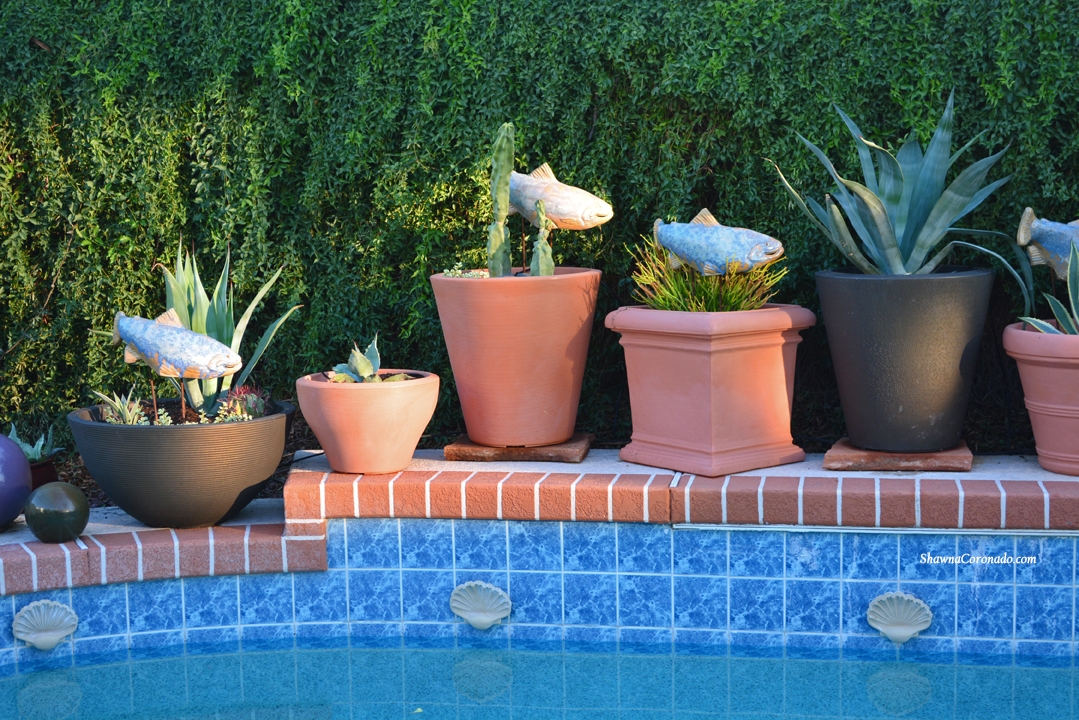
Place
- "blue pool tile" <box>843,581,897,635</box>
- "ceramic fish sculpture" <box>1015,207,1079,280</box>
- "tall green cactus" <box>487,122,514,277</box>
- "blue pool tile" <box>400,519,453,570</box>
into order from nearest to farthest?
"blue pool tile" <box>843,581,897,635</box>
"blue pool tile" <box>400,519,453,570</box>
"ceramic fish sculpture" <box>1015,207,1079,280</box>
"tall green cactus" <box>487,122,514,277</box>

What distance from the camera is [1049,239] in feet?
12.0

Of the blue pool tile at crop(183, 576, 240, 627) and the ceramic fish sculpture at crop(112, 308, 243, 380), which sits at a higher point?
the ceramic fish sculpture at crop(112, 308, 243, 380)

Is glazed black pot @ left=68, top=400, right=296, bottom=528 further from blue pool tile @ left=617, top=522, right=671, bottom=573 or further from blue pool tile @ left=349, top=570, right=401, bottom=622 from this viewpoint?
blue pool tile @ left=617, top=522, right=671, bottom=573

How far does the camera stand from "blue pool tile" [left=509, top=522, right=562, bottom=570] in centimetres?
348

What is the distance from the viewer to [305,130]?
444 centimetres

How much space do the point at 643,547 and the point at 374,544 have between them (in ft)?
2.92

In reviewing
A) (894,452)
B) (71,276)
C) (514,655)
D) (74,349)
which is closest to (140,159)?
(71,276)

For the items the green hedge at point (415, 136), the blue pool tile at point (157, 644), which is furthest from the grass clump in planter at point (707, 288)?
the blue pool tile at point (157, 644)

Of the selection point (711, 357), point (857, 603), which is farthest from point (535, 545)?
point (857, 603)

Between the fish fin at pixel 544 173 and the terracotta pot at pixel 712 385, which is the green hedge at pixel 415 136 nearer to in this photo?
the fish fin at pixel 544 173

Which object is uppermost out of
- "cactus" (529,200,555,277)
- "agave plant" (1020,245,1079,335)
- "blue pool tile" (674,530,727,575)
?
"cactus" (529,200,555,277)

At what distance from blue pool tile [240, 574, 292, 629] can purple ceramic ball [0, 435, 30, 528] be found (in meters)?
0.87

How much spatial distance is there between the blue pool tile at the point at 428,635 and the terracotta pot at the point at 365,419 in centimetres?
→ 54

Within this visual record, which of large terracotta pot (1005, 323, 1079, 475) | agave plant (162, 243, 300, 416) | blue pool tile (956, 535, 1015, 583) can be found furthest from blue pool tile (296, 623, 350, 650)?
large terracotta pot (1005, 323, 1079, 475)
